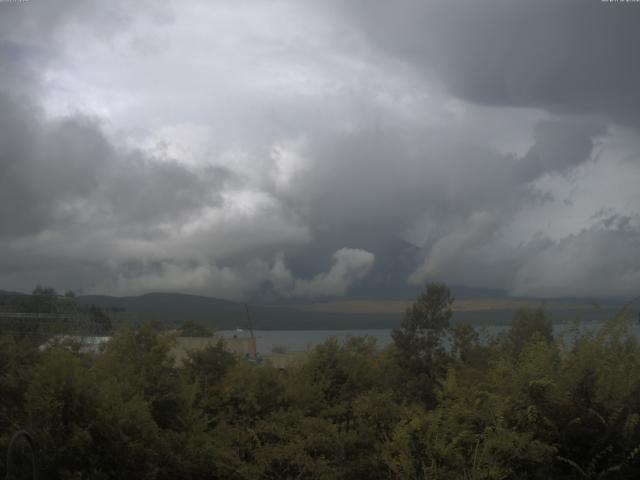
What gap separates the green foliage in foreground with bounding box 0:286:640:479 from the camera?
32.6ft

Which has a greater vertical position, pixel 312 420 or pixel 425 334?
pixel 425 334

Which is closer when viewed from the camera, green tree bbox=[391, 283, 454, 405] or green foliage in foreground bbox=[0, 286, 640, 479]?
green foliage in foreground bbox=[0, 286, 640, 479]

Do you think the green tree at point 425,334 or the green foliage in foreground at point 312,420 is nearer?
the green foliage in foreground at point 312,420

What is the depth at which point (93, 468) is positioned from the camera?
377 inches

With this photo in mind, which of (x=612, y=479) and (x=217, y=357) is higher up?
(x=217, y=357)

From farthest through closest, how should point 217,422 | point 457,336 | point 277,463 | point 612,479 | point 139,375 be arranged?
point 457,336
point 217,422
point 139,375
point 277,463
point 612,479

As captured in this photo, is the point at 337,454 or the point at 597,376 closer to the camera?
the point at 597,376

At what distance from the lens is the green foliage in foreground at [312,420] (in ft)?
32.6

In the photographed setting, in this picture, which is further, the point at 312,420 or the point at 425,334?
the point at 425,334

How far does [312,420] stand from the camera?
12.8 metres

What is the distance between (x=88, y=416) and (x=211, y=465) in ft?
10.2

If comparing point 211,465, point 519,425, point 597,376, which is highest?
point 597,376

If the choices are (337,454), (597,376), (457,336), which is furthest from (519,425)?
(457,336)

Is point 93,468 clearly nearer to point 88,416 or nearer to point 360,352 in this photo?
point 88,416
